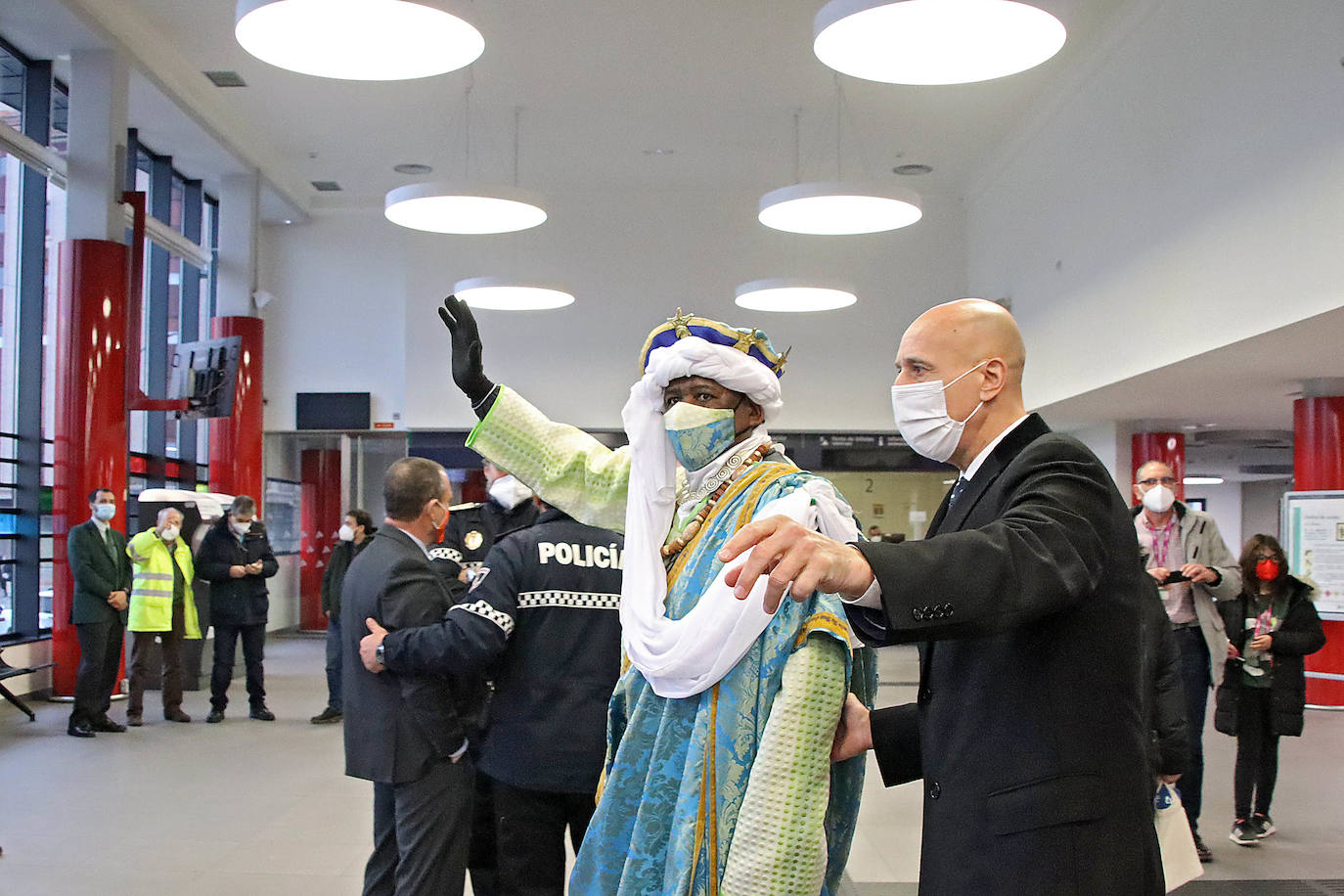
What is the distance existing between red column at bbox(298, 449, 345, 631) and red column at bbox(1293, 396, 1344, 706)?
12438mm

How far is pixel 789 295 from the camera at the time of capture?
46.2 ft

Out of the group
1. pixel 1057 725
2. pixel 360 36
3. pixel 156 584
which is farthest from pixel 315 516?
pixel 1057 725

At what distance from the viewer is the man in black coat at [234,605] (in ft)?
31.8

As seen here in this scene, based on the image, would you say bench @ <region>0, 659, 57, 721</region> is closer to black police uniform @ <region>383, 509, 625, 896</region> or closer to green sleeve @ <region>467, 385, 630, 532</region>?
black police uniform @ <region>383, 509, 625, 896</region>

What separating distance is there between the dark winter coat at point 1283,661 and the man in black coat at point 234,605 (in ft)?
22.7

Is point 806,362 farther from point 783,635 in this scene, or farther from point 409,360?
point 783,635

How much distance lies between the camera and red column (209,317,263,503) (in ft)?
50.5

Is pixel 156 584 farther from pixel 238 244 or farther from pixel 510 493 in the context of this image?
pixel 238 244

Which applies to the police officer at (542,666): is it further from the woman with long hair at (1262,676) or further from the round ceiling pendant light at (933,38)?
the round ceiling pendant light at (933,38)

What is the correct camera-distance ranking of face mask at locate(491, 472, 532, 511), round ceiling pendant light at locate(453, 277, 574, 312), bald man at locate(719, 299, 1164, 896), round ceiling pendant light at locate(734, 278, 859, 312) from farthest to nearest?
round ceiling pendant light at locate(453, 277, 574, 312) → round ceiling pendant light at locate(734, 278, 859, 312) → face mask at locate(491, 472, 532, 511) → bald man at locate(719, 299, 1164, 896)

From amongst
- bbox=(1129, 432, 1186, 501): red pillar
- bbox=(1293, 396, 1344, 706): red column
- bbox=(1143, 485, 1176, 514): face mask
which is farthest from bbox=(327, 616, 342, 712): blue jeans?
bbox=(1129, 432, 1186, 501): red pillar

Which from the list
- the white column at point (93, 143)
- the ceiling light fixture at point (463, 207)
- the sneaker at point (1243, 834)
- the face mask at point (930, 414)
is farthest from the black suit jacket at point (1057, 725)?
the white column at point (93, 143)

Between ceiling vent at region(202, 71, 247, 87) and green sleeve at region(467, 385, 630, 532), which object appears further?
ceiling vent at region(202, 71, 247, 87)

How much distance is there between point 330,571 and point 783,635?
28.8 feet
